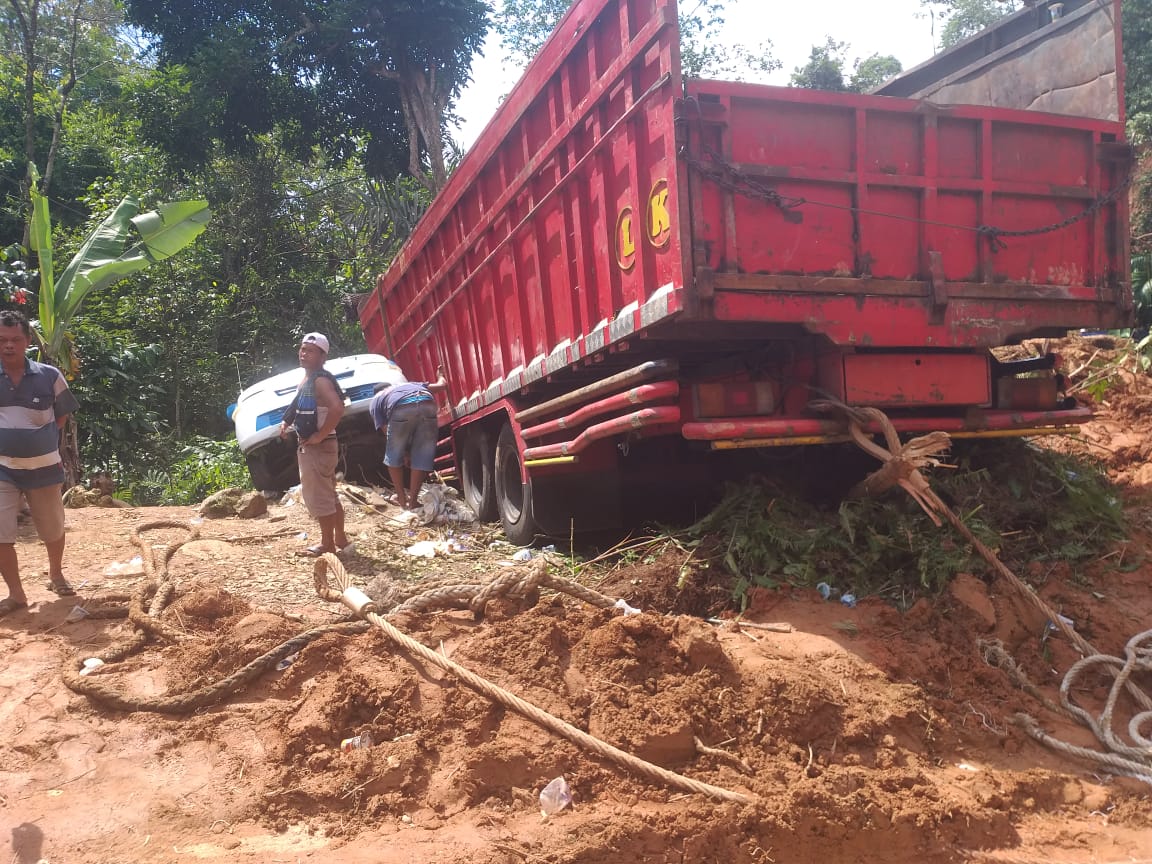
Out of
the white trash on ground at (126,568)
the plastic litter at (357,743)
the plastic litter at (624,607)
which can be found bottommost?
the plastic litter at (357,743)

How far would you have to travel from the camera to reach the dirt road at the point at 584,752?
7.63ft

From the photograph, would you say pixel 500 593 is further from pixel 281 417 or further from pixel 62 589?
pixel 281 417

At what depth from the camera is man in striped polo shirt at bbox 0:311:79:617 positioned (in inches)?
150

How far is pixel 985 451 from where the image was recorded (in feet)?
14.7

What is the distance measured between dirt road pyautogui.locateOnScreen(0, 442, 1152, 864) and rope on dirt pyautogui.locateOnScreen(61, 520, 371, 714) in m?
0.05

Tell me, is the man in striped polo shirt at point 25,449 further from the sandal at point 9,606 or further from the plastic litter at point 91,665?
the plastic litter at point 91,665

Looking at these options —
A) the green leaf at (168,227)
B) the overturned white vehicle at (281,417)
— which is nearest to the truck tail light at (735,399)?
the overturned white vehicle at (281,417)

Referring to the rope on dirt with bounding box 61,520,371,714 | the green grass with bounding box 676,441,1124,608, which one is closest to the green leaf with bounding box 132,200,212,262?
the rope on dirt with bounding box 61,520,371,714

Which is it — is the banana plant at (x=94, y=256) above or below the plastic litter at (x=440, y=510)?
above

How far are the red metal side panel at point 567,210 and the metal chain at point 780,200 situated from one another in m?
0.16

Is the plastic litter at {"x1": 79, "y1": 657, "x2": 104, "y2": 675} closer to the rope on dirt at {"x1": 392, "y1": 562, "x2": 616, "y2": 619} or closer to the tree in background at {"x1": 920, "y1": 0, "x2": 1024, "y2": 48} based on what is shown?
the rope on dirt at {"x1": 392, "y1": 562, "x2": 616, "y2": 619}

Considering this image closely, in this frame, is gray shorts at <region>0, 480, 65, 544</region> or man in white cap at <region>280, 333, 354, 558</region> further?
man in white cap at <region>280, 333, 354, 558</region>

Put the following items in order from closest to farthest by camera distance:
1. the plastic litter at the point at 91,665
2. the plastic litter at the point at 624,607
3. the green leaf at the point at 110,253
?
1. the plastic litter at the point at 91,665
2. the plastic litter at the point at 624,607
3. the green leaf at the point at 110,253

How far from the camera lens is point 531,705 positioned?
2.72 meters
